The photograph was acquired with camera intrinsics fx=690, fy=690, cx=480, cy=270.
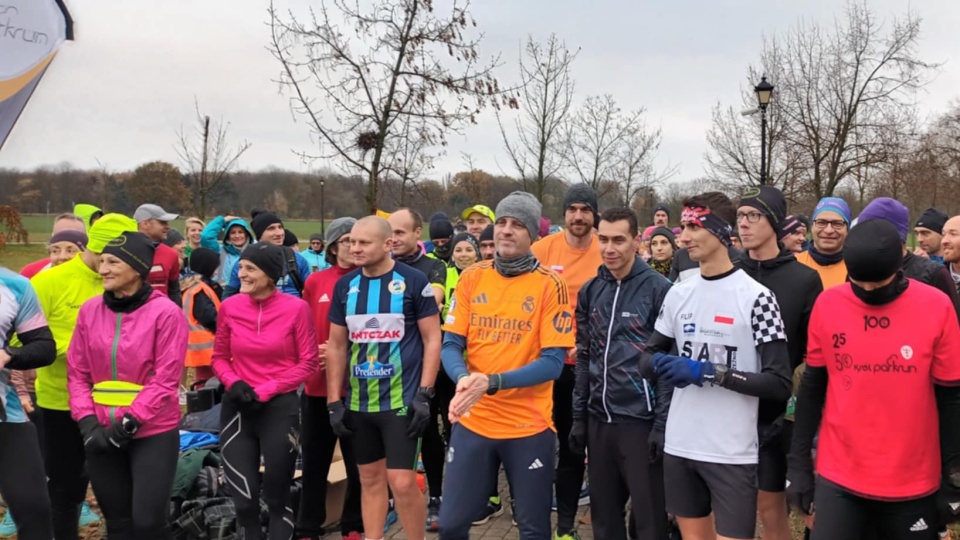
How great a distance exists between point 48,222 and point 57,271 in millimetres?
46858

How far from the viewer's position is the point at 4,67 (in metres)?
3.32

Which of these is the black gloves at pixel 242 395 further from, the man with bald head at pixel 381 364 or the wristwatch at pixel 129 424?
the wristwatch at pixel 129 424

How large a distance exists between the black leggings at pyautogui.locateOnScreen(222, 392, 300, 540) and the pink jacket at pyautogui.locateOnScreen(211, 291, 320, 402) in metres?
0.14

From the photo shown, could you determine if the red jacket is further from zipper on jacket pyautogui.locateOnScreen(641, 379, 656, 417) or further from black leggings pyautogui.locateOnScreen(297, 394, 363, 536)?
zipper on jacket pyautogui.locateOnScreen(641, 379, 656, 417)

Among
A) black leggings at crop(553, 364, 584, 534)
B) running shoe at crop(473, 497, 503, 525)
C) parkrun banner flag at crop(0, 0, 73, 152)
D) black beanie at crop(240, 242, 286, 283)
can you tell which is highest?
parkrun banner flag at crop(0, 0, 73, 152)

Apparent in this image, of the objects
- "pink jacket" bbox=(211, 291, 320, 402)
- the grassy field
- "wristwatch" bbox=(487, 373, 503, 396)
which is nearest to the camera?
"wristwatch" bbox=(487, 373, 503, 396)

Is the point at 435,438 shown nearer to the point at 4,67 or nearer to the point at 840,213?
the point at 840,213

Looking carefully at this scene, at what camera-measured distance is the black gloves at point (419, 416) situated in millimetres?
3998

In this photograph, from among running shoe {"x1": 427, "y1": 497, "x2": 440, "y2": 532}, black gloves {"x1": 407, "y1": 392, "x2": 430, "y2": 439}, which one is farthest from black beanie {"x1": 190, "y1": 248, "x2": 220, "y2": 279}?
black gloves {"x1": 407, "y1": 392, "x2": 430, "y2": 439}

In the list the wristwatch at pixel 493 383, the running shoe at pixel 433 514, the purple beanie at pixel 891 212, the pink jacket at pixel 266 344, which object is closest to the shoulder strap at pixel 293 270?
the pink jacket at pixel 266 344

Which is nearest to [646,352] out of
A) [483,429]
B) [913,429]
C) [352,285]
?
[483,429]

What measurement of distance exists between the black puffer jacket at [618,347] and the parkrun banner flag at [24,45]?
3218 millimetres

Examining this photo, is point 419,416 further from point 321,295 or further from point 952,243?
point 952,243

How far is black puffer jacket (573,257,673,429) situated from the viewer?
3.88m
